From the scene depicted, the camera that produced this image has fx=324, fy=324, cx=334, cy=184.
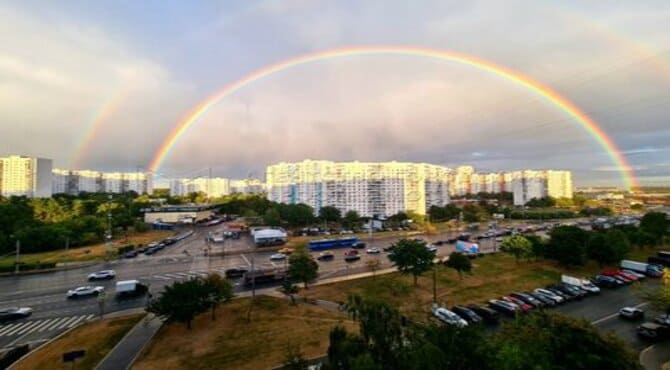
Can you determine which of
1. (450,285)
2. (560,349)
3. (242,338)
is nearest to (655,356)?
(560,349)

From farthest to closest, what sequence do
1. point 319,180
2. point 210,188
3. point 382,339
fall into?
point 210,188
point 319,180
point 382,339

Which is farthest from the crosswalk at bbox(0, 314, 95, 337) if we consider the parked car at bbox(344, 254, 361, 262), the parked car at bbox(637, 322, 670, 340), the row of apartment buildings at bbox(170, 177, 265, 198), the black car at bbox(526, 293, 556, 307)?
the row of apartment buildings at bbox(170, 177, 265, 198)

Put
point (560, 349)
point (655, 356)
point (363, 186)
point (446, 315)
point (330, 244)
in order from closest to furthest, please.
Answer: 1. point (560, 349)
2. point (655, 356)
3. point (446, 315)
4. point (330, 244)
5. point (363, 186)

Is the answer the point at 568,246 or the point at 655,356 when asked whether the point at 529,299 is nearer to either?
the point at 655,356

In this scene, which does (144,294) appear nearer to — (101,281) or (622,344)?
(101,281)

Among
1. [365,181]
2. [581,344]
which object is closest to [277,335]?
[581,344]
